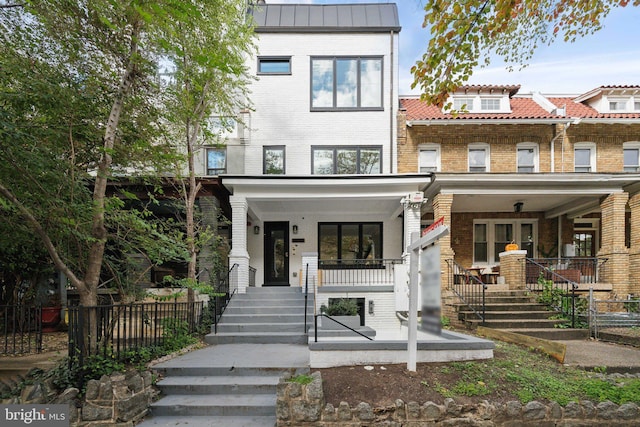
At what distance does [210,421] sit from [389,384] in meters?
2.47

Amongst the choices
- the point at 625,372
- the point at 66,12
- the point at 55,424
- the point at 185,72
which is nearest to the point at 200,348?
the point at 55,424

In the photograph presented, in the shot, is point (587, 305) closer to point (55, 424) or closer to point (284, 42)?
point (55, 424)

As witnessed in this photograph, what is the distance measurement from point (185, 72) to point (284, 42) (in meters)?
6.68

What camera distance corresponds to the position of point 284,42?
1285 centimetres

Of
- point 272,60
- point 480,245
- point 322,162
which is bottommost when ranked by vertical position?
point 480,245

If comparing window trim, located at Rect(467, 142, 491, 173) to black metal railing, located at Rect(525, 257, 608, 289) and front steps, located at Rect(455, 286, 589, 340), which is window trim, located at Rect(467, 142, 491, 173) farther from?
front steps, located at Rect(455, 286, 589, 340)

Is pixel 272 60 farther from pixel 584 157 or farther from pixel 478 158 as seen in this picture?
pixel 584 157

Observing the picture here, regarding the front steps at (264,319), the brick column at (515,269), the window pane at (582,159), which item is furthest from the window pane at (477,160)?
the front steps at (264,319)

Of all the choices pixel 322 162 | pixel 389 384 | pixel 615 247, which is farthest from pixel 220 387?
pixel 615 247

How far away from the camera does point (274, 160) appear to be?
12.6 metres

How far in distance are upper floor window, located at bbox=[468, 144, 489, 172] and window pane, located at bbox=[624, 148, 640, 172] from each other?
521 centimetres

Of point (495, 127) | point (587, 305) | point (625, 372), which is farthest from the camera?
point (495, 127)

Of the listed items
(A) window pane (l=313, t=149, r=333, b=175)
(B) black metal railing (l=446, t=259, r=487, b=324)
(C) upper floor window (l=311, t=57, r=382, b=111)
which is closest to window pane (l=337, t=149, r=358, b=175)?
(A) window pane (l=313, t=149, r=333, b=175)

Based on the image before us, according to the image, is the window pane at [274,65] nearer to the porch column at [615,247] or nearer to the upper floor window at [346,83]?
the upper floor window at [346,83]
